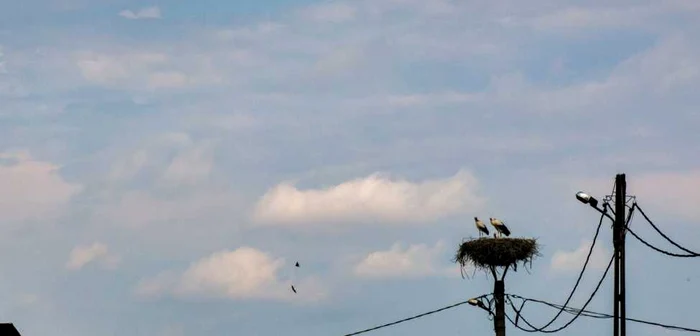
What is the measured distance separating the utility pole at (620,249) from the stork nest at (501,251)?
644 cm

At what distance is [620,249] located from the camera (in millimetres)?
32688

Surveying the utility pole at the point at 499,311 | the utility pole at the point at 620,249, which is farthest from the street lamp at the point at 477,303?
the utility pole at the point at 620,249

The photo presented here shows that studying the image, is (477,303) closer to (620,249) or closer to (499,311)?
(499,311)

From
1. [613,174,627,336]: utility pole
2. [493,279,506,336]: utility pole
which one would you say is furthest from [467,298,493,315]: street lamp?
[613,174,627,336]: utility pole

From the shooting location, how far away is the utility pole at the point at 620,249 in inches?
1267

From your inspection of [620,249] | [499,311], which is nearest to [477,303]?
[499,311]

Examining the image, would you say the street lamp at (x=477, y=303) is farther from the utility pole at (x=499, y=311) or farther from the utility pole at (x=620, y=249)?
the utility pole at (x=620, y=249)

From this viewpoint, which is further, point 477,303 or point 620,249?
point 477,303

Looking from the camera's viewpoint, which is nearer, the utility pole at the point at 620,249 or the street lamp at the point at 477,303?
Result: the utility pole at the point at 620,249

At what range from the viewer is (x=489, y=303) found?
38.2m

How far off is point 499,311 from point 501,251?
200cm

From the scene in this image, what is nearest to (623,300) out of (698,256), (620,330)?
(620,330)

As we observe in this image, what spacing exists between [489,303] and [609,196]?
632cm

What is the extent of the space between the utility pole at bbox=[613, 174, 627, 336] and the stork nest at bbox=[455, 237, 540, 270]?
21.1 feet
